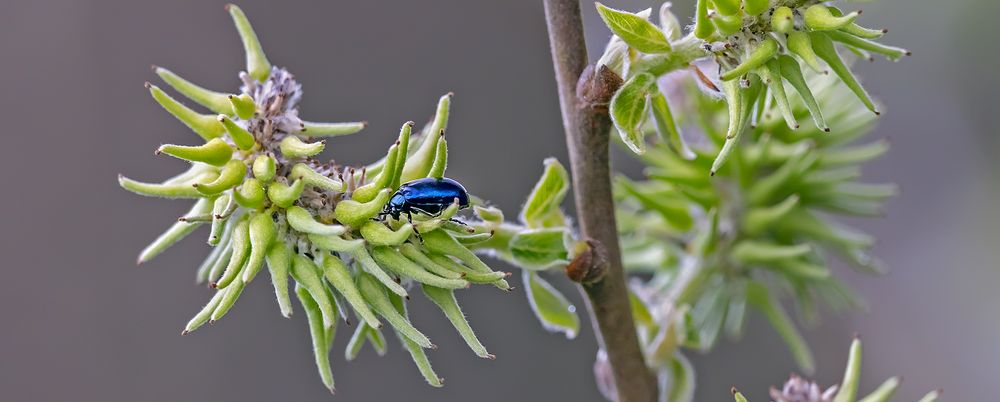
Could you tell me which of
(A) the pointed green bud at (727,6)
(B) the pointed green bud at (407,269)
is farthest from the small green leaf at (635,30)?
(B) the pointed green bud at (407,269)

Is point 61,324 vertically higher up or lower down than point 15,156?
lower down

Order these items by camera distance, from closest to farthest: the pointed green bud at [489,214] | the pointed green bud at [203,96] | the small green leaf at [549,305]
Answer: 1. the pointed green bud at [203,96]
2. the pointed green bud at [489,214]
3. the small green leaf at [549,305]

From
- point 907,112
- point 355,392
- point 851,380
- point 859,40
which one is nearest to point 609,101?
point 859,40

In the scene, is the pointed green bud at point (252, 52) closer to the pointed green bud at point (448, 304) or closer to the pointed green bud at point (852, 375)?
the pointed green bud at point (448, 304)

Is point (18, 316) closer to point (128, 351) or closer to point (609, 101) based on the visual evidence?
point (128, 351)

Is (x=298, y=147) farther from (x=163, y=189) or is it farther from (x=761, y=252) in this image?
(x=761, y=252)

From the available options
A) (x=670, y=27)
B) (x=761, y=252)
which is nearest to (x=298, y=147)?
(x=670, y=27)

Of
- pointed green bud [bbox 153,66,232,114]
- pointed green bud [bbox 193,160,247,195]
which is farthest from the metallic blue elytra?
pointed green bud [bbox 153,66,232,114]
